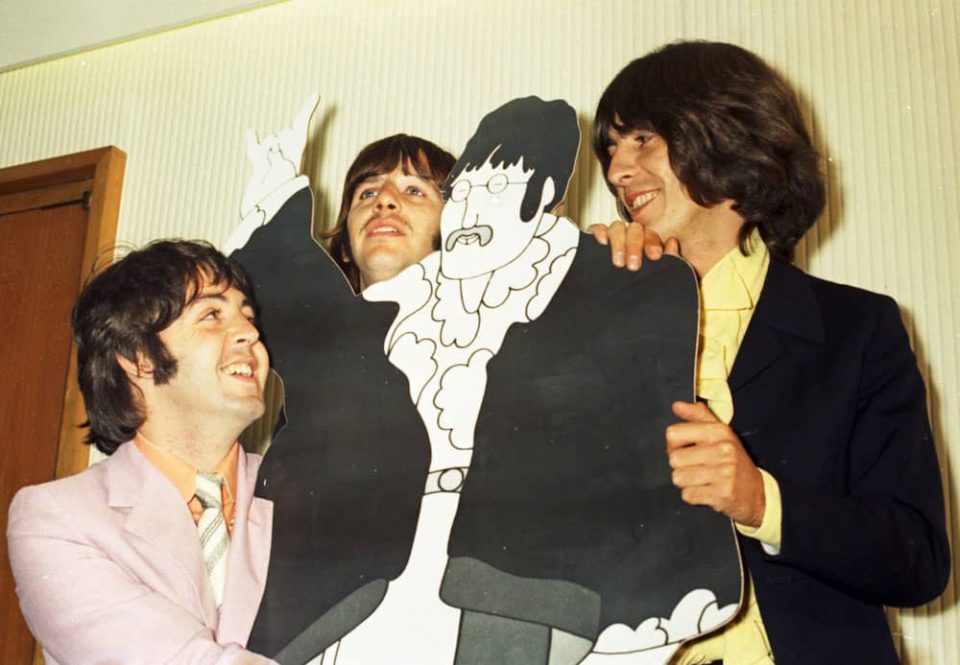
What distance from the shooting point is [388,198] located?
1.50 meters

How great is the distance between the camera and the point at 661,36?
183 centimetres

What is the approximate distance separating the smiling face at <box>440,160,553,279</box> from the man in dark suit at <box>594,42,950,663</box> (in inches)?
4.4

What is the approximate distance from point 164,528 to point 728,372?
2.15 ft

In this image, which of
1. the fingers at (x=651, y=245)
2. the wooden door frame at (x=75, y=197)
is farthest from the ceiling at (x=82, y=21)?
the fingers at (x=651, y=245)

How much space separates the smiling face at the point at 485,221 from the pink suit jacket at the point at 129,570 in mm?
381

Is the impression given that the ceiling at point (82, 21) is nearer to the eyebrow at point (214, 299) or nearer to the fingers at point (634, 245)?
the eyebrow at point (214, 299)

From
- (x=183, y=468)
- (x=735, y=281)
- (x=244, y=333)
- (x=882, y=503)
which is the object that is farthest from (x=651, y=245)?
(x=183, y=468)

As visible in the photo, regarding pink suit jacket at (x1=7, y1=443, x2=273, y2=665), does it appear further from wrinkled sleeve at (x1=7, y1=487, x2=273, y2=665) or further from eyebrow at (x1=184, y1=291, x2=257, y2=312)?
eyebrow at (x1=184, y1=291, x2=257, y2=312)

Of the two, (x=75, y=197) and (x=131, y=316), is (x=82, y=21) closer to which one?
(x=75, y=197)

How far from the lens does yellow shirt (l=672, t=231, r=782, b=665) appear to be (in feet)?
3.77

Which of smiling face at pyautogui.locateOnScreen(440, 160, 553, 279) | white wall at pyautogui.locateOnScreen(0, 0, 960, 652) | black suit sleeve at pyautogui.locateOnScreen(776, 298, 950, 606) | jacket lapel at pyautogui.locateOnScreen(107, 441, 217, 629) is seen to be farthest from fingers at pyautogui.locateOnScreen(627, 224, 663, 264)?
jacket lapel at pyautogui.locateOnScreen(107, 441, 217, 629)

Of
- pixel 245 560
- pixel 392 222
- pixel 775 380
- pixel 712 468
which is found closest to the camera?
pixel 712 468

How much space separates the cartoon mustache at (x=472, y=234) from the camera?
4.48ft

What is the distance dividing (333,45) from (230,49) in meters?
Answer: 0.22
